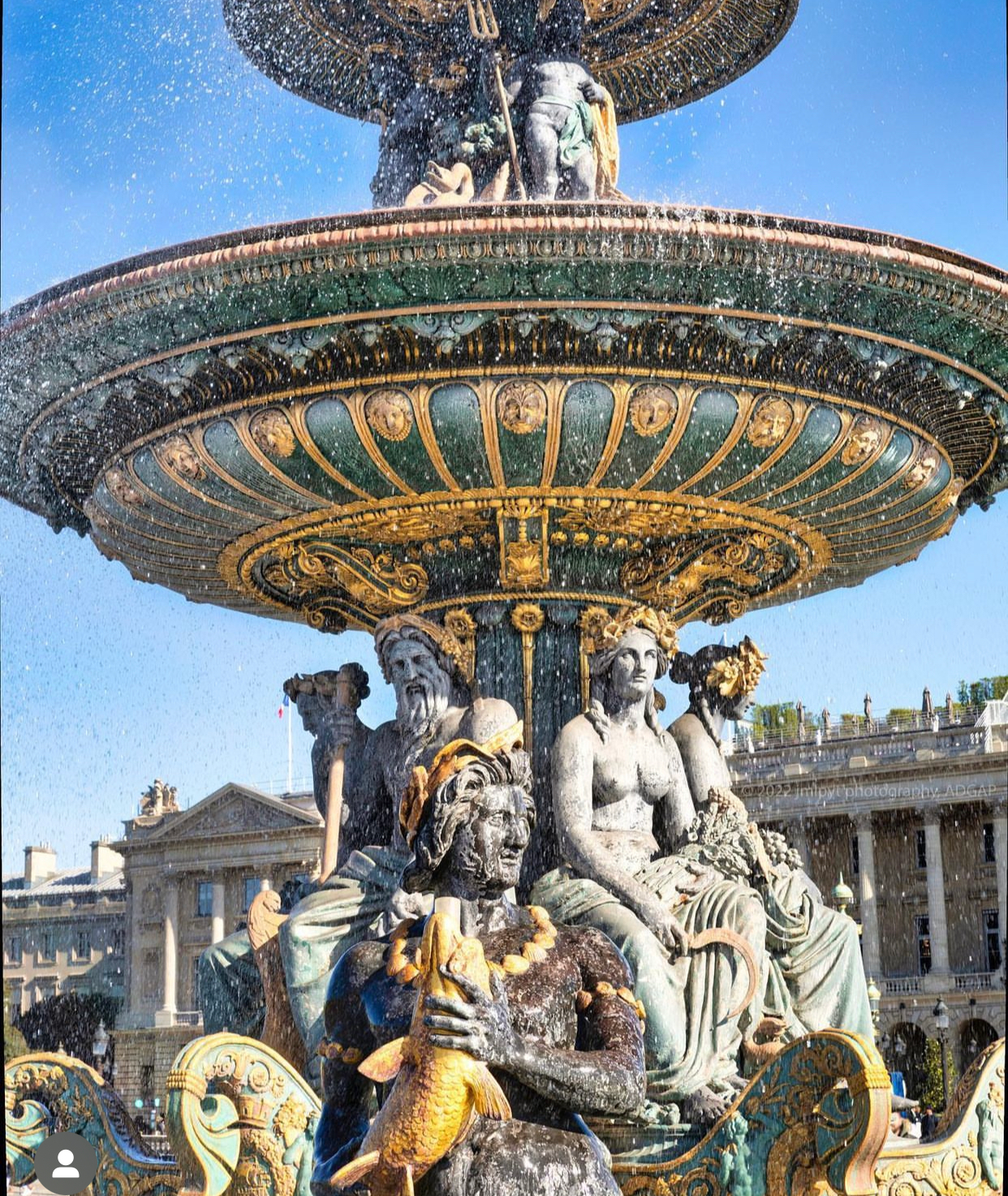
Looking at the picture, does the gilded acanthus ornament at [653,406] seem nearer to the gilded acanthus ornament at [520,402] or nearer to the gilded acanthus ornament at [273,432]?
the gilded acanthus ornament at [520,402]

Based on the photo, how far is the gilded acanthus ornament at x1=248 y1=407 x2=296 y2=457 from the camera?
6422 millimetres

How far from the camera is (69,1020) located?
56812 millimetres

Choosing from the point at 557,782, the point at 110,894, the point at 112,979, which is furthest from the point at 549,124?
the point at 112,979

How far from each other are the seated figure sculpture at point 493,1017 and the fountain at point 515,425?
188cm

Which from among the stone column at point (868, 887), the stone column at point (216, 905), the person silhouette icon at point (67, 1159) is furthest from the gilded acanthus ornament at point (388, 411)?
the stone column at point (216, 905)

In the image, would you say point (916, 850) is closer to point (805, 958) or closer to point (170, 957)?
point (170, 957)

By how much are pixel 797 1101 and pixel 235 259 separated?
3045mm

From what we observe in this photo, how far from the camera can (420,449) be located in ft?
21.2

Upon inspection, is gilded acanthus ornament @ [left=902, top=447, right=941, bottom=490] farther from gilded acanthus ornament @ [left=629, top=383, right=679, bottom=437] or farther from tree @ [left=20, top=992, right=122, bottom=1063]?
tree @ [left=20, top=992, right=122, bottom=1063]

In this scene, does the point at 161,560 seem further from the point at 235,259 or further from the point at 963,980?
the point at 963,980

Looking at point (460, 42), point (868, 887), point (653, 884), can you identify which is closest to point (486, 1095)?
point (653, 884)

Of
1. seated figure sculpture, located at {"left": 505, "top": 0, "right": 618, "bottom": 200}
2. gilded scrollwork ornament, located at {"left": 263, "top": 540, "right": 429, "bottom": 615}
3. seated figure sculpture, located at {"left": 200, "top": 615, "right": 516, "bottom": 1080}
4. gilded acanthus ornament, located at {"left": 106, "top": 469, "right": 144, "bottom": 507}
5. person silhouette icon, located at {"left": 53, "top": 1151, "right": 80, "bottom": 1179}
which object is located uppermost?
seated figure sculpture, located at {"left": 505, "top": 0, "right": 618, "bottom": 200}

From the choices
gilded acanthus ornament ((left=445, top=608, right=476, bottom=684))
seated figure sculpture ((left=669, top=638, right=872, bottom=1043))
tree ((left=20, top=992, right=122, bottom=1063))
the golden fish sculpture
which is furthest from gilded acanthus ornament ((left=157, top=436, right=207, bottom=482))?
tree ((left=20, top=992, right=122, bottom=1063))

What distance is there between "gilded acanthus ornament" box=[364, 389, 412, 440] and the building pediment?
5116 centimetres
